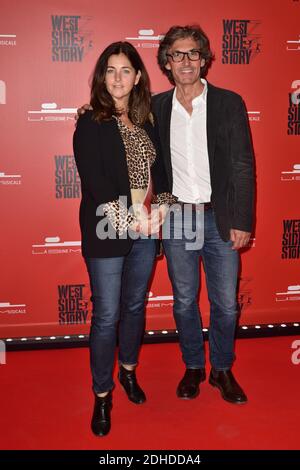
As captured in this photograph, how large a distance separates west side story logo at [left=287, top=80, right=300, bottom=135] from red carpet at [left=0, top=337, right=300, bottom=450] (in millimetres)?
1645

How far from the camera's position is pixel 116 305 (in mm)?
2350

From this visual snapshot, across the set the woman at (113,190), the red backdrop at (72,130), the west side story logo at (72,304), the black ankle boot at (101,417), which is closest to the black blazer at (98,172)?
the woman at (113,190)

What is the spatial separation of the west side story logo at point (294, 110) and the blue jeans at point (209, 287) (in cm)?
132

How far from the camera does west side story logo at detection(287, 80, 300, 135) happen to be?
136 inches

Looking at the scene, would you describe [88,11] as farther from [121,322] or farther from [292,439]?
[292,439]

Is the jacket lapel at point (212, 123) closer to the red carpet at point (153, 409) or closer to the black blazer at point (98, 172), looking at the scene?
the black blazer at point (98, 172)

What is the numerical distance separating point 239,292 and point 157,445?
1.64 metres

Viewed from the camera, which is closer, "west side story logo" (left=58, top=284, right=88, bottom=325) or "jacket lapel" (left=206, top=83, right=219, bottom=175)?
"jacket lapel" (left=206, top=83, right=219, bottom=175)

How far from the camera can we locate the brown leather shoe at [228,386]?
2727mm

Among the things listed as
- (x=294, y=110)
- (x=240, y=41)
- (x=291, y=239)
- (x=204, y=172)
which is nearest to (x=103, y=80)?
(x=204, y=172)

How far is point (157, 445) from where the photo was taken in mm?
2354

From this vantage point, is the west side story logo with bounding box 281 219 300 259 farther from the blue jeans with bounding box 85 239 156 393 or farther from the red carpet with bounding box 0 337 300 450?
the blue jeans with bounding box 85 239 156 393

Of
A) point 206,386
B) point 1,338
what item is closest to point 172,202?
point 206,386

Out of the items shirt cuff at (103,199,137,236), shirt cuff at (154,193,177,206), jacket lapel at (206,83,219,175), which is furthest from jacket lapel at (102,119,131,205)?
jacket lapel at (206,83,219,175)
